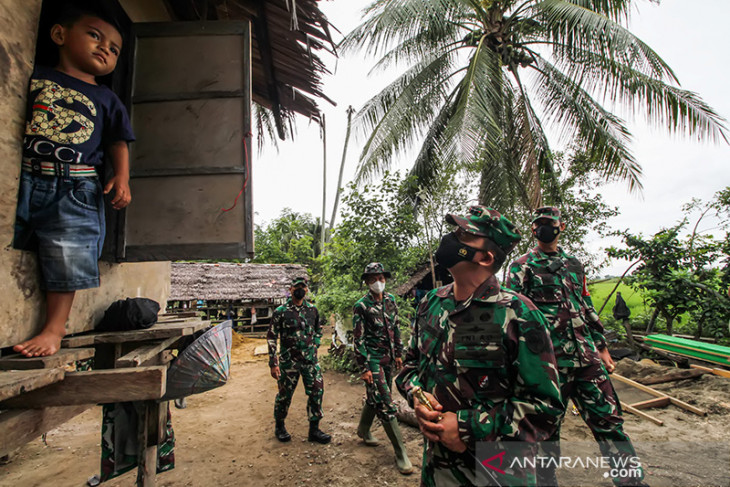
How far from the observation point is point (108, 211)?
104 inches

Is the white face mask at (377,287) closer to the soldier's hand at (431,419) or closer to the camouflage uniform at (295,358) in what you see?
the camouflage uniform at (295,358)

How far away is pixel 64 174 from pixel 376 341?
3.51 metres

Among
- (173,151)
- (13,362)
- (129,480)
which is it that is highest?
(173,151)

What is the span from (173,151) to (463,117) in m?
5.81

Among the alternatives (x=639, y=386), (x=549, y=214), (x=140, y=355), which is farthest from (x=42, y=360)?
(x=639, y=386)

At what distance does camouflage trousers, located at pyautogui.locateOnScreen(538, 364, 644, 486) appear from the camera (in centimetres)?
254

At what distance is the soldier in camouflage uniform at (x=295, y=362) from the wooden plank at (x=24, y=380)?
3.51 m

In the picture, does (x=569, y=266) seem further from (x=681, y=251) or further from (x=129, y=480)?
(x=681, y=251)

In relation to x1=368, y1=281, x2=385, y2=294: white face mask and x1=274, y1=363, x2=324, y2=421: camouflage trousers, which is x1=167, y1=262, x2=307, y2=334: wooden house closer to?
x1=274, y1=363, x2=324, y2=421: camouflage trousers

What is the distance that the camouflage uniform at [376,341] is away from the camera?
4199 millimetres

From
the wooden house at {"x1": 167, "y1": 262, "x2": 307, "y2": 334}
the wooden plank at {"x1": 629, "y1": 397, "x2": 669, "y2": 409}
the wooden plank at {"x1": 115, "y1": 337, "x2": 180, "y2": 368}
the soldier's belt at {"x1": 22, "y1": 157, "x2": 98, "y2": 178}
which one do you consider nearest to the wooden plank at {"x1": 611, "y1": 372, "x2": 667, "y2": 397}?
the wooden plank at {"x1": 629, "y1": 397, "x2": 669, "y2": 409}

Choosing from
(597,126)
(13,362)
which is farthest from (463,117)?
(13,362)

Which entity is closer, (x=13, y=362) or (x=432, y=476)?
(x=13, y=362)

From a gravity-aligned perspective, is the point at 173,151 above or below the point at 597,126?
below
